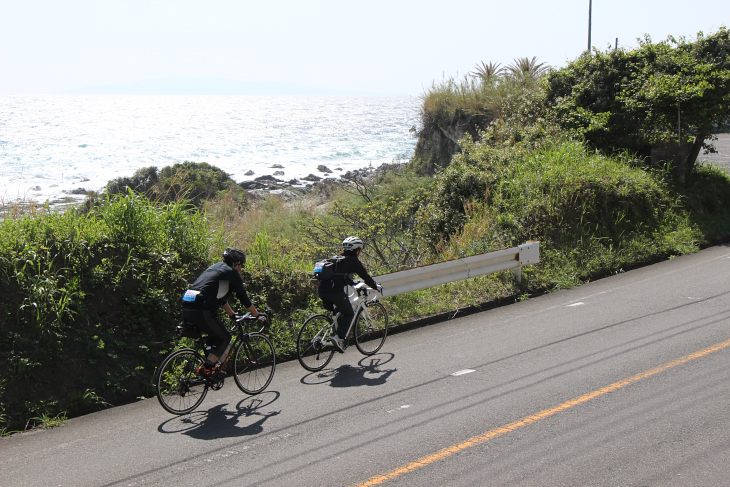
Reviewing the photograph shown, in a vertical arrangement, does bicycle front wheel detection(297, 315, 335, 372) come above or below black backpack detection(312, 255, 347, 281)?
below

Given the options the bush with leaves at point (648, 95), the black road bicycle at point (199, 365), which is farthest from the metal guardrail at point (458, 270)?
the bush with leaves at point (648, 95)

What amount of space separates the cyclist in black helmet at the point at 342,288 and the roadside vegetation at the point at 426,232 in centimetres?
89

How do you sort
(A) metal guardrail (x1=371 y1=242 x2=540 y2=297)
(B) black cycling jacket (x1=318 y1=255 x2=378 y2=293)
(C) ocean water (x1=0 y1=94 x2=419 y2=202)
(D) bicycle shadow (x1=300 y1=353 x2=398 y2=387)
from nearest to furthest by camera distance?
1. (D) bicycle shadow (x1=300 y1=353 x2=398 y2=387)
2. (B) black cycling jacket (x1=318 y1=255 x2=378 y2=293)
3. (A) metal guardrail (x1=371 y1=242 x2=540 y2=297)
4. (C) ocean water (x1=0 y1=94 x2=419 y2=202)

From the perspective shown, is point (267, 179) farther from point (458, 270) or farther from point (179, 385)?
point (179, 385)

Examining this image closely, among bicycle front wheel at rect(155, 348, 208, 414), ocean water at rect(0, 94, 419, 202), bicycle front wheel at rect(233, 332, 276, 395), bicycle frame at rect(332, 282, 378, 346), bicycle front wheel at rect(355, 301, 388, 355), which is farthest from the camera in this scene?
ocean water at rect(0, 94, 419, 202)

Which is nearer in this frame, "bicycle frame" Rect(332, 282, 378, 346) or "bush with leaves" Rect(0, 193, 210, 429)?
"bush with leaves" Rect(0, 193, 210, 429)

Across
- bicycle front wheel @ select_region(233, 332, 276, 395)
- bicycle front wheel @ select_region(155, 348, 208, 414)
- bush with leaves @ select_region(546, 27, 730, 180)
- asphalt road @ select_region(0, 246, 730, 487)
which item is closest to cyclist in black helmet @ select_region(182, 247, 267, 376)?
bicycle front wheel @ select_region(155, 348, 208, 414)

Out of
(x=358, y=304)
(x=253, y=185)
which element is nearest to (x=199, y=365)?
(x=358, y=304)

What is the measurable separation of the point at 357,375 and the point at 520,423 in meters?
2.37

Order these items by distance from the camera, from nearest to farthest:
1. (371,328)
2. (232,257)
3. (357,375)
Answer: (232,257) < (357,375) < (371,328)

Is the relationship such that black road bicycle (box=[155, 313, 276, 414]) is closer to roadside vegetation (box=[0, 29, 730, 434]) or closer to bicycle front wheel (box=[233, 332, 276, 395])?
bicycle front wheel (box=[233, 332, 276, 395])

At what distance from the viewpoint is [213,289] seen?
Answer: 6418 millimetres

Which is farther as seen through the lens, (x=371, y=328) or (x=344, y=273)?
(x=371, y=328)

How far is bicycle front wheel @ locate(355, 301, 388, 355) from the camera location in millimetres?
8198
